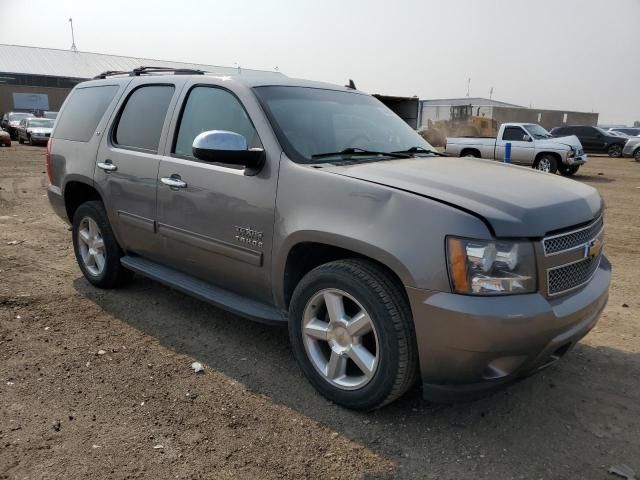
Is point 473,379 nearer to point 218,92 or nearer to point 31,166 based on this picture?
point 218,92

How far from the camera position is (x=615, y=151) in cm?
2597

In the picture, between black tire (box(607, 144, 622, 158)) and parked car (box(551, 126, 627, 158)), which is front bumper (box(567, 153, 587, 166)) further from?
black tire (box(607, 144, 622, 158))

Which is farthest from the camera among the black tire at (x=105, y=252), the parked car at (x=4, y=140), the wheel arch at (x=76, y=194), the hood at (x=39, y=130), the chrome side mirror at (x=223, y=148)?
the hood at (x=39, y=130)

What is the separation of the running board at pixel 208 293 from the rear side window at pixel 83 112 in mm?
1282

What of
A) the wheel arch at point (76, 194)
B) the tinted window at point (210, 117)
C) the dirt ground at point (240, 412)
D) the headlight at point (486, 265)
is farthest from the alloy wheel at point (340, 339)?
the wheel arch at point (76, 194)

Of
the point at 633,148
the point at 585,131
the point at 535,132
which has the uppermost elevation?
the point at 535,132

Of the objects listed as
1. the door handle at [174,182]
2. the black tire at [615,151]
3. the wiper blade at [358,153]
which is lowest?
the black tire at [615,151]

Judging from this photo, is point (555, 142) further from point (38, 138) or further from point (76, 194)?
point (38, 138)

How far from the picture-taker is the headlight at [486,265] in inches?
93.8

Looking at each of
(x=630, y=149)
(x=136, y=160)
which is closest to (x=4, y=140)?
(x=136, y=160)

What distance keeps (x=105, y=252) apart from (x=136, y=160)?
3.45ft

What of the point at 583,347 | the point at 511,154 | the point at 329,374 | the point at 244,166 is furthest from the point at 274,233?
the point at 511,154

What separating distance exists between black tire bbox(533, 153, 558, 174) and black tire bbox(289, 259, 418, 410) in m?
15.5

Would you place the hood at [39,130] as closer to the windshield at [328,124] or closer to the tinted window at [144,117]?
the tinted window at [144,117]
